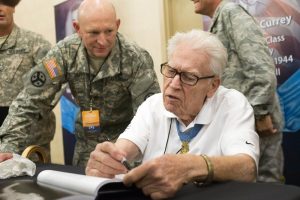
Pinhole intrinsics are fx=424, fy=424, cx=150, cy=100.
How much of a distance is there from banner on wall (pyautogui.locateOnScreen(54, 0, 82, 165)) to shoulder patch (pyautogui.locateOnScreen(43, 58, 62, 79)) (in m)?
1.97

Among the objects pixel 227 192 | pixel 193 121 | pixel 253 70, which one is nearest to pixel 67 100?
pixel 253 70

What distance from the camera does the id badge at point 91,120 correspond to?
2242mm

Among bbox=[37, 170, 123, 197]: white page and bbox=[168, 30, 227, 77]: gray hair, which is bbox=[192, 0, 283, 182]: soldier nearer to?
bbox=[168, 30, 227, 77]: gray hair

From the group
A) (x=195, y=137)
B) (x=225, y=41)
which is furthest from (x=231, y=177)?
(x=225, y=41)

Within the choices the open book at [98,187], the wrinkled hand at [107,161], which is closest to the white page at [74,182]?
the open book at [98,187]

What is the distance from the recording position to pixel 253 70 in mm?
1939

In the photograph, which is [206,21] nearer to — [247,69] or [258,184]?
[247,69]

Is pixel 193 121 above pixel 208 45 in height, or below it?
below

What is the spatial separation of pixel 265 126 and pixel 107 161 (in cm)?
94

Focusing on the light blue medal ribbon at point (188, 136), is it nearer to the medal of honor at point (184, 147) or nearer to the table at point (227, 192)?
the medal of honor at point (184, 147)

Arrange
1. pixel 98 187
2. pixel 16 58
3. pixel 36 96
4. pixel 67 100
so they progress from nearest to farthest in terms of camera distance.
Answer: pixel 98 187 < pixel 36 96 < pixel 16 58 < pixel 67 100

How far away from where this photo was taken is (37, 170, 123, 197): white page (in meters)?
1.00

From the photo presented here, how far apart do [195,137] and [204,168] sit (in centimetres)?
44

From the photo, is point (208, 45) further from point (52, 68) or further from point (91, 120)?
point (52, 68)
